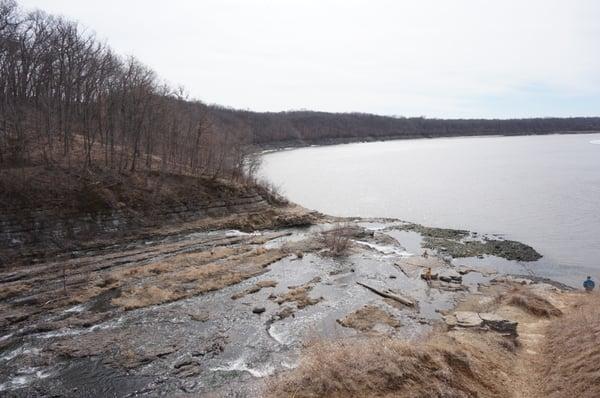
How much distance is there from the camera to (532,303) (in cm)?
2139

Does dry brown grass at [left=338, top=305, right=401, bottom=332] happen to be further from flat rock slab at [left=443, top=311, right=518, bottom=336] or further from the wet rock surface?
flat rock slab at [left=443, top=311, right=518, bottom=336]

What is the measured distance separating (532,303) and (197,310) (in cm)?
1699

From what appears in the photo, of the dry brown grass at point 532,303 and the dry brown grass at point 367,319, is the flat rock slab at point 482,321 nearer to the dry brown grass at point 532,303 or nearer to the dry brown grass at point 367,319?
the dry brown grass at point 532,303

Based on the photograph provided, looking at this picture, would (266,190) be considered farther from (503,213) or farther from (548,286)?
(548,286)

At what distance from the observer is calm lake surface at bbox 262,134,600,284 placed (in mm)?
36938

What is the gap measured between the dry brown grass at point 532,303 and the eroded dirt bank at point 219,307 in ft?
1.73

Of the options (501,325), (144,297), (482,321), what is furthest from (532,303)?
(144,297)

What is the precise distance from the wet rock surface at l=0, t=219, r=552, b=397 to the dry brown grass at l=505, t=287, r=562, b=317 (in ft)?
9.12

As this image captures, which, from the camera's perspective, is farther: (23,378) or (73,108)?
(73,108)

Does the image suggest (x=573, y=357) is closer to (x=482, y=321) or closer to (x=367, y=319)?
(x=482, y=321)

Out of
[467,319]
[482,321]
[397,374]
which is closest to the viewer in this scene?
[397,374]

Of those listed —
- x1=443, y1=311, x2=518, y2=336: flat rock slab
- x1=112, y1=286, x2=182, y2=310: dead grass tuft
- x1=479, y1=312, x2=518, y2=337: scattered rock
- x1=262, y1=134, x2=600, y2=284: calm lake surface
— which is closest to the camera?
x1=479, y1=312, x2=518, y2=337: scattered rock

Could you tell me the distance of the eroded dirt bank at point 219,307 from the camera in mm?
15648

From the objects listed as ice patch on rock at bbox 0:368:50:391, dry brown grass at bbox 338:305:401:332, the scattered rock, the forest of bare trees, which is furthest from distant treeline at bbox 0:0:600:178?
the scattered rock
